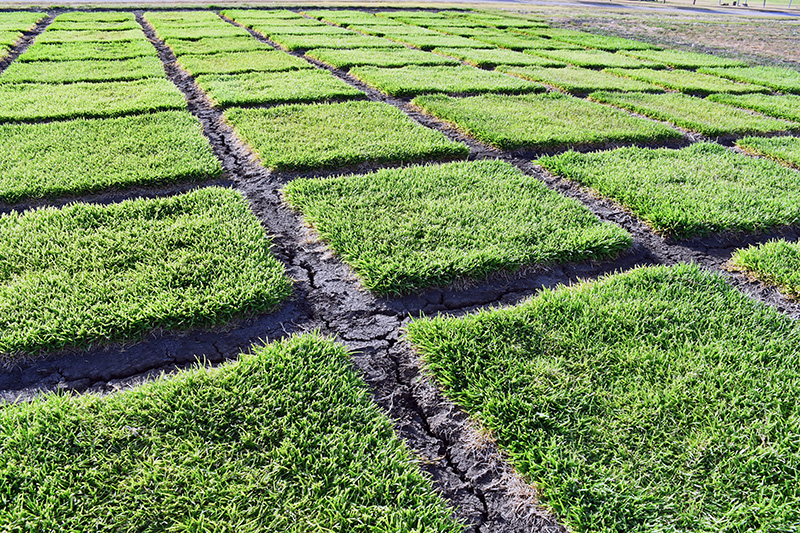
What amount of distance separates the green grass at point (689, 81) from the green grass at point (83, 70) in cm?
824

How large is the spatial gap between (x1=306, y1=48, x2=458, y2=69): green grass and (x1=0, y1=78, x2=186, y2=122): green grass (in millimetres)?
3113

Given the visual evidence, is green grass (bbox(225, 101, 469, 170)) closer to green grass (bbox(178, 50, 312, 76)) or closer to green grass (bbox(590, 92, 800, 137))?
green grass (bbox(178, 50, 312, 76))

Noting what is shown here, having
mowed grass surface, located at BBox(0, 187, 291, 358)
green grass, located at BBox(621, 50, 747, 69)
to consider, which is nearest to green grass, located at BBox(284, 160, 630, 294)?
mowed grass surface, located at BBox(0, 187, 291, 358)

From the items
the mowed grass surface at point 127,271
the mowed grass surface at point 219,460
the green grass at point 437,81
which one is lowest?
the mowed grass surface at point 219,460

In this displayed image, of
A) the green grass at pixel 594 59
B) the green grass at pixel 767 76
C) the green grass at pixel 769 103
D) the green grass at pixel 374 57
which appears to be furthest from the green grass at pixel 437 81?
the green grass at pixel 767 76

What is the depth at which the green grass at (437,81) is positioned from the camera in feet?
23.0

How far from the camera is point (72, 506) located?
1.57 m

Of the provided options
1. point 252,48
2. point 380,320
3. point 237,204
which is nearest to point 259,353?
point 380,320

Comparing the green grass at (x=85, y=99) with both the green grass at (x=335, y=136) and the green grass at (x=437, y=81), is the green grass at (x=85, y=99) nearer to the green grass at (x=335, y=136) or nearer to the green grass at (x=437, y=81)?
the green grass at (x=335, y=136)

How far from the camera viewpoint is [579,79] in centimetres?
823

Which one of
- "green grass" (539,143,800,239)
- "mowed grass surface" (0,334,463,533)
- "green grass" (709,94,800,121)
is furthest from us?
"green grass" (709,94,800,121)

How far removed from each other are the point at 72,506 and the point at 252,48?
10206 mm

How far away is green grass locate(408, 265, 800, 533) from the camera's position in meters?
1.66

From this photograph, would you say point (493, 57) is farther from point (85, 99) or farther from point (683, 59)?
point (85, 99)
